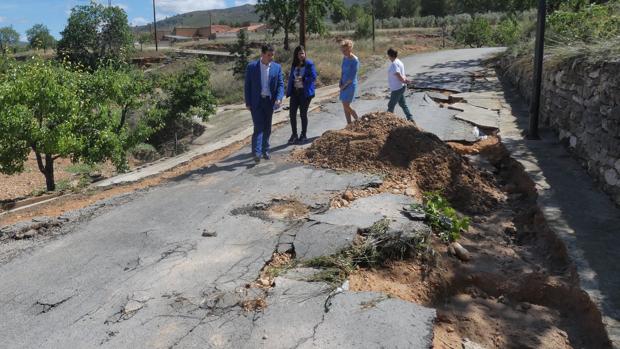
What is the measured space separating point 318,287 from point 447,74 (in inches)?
618

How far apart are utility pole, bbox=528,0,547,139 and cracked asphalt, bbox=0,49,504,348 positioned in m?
3.71

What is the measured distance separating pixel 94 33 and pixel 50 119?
3711 centimetres

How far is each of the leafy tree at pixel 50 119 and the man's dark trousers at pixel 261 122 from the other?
5.44m

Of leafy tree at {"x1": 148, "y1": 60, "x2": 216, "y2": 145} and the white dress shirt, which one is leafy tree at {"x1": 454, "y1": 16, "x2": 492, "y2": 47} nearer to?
leafy tree at {"x1": 148, "y1": 60, "x2": 216, "y2": 145}

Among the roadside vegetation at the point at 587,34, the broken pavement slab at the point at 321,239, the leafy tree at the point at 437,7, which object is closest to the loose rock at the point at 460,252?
the broken pavement slab at the point at 321,239

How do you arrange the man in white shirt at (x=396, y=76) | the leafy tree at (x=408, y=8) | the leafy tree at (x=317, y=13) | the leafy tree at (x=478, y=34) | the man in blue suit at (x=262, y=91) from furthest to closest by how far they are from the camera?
the leafy tree at (x=408, y=8), the leafy tree at (x=478, y=34), the leafy tree at (x=317, y=13), the man in white shirt at (x=396, y=76), the man in blue suit at (x=262, y=91)

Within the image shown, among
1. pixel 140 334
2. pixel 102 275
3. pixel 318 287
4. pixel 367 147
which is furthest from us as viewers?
pixel 367 147

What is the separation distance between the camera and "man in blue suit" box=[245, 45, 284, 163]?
7543 mm

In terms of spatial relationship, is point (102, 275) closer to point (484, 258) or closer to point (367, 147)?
point (484, 258)

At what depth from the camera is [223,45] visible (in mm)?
52219

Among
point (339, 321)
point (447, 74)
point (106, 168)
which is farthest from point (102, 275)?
point (447, 74)

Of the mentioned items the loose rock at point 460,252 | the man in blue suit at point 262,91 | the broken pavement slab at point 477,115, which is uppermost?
the man in blue suit at point 262,91

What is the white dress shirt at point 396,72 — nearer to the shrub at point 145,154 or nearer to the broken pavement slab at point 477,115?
the broken pavement slab at point 477,115

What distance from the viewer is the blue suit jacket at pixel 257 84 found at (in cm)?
754
